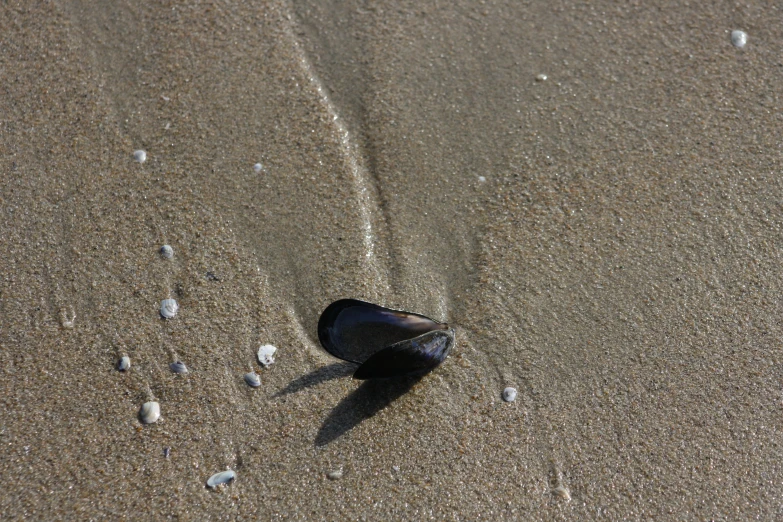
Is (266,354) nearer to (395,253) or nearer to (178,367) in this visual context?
(178,367)

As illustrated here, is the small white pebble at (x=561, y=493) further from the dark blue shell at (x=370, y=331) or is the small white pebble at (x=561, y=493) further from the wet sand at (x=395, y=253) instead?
the dark blue shell at (x=370, y=331)

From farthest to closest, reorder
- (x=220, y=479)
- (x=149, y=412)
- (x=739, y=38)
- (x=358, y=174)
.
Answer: (x=739, y=38) < (x=358, y=174) < (x=149, y=412) < (x=220, y=479)

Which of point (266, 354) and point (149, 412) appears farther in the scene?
point (266, 354)

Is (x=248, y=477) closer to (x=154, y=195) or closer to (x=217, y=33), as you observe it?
(x=154, y=195)

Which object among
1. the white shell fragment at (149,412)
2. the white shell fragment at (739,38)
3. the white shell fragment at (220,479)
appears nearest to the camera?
the white shell fragment at (220,479)

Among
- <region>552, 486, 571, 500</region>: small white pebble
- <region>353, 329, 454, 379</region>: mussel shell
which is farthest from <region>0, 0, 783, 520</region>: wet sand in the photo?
<region>353, 329, 454, 379</region>: mussel shell

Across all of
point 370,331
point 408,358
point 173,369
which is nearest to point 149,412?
point 173,369

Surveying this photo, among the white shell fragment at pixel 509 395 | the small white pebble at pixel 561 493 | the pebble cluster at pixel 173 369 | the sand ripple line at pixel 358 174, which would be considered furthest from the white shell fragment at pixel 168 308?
the small white pebble at pixel 561 493
